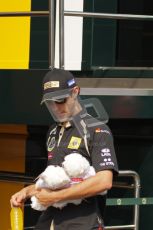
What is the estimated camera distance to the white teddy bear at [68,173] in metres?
2.94

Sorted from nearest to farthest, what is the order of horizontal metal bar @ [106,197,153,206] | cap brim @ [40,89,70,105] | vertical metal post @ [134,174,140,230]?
cap brim @ [40,89,70,105], horizontal metal bar @ [106,197,153,206], vertical metal post @ [134,174,140,230]

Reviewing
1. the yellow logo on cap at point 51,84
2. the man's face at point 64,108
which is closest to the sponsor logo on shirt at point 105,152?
the man's face at point 64,108

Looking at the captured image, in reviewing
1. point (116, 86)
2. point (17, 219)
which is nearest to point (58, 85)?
point (17, 219)

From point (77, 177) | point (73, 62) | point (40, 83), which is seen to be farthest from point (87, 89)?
point (77, 177)

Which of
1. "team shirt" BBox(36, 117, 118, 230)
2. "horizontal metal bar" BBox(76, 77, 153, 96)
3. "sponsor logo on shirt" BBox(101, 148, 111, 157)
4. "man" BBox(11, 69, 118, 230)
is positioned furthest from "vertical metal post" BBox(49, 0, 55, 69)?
"sponsor logo on shirt" BBox(101, 148, 111, 157)

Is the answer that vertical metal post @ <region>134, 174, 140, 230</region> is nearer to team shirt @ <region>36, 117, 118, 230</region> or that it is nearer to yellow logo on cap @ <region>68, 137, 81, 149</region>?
team shirt @ <region>36, 117, 118, 230</region>

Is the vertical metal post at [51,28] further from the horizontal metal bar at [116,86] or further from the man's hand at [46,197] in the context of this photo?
the man's hand at [46,197]

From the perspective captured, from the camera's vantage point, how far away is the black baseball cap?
3048 mm

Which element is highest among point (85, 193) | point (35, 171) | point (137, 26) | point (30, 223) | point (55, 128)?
point (137, 26)

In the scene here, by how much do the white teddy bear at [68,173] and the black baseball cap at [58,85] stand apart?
0.31 meters

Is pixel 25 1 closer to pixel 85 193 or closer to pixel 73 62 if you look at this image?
pixel 73 62

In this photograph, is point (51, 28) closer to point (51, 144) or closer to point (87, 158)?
point (51, 144)

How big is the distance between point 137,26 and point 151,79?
104 cm

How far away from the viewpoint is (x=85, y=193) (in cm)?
289
